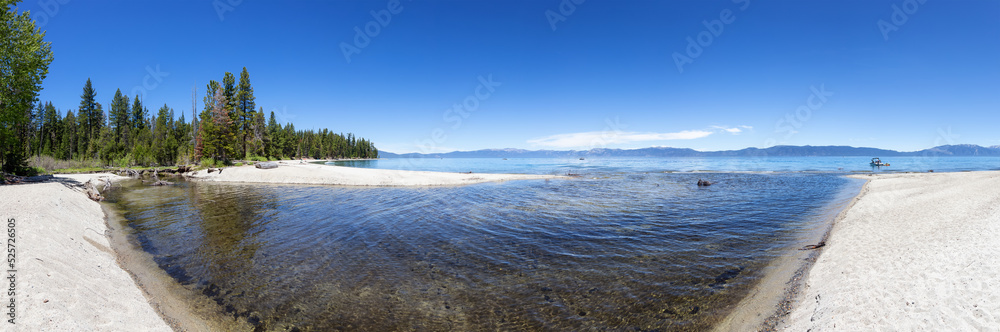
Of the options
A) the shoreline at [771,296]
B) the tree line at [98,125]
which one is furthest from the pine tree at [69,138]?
the shoreline at [771,296]

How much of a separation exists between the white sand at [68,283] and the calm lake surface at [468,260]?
4.24 feet

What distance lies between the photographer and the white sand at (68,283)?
523 centimetres

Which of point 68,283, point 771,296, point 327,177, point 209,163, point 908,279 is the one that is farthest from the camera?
point 209,163

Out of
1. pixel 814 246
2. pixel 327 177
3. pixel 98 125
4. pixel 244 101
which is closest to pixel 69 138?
pixel 98 125

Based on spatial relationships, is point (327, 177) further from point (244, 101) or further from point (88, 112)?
point (88, 112)

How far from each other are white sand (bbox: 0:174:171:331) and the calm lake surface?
50.8 inches

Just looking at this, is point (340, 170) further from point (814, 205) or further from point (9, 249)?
point (814, 205)

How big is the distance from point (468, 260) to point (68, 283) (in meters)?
8.61

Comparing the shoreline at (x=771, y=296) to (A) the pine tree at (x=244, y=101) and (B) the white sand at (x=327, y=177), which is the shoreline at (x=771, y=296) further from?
(A) the pine tree at (x=244, y=101)

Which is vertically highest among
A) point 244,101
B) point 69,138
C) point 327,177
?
point 244,101

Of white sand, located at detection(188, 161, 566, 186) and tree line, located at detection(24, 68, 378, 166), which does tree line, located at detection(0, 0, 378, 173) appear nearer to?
tree line, located at detection(24, 68, 378, 166)

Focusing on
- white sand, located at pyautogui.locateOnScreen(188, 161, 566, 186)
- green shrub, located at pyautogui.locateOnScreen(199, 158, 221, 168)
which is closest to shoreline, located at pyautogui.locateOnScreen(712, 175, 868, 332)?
white sand, located at pyautogui.locateOnScreen(188, 161, 566, 186)

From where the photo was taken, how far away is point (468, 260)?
35.2ft

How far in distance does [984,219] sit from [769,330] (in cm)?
1391
